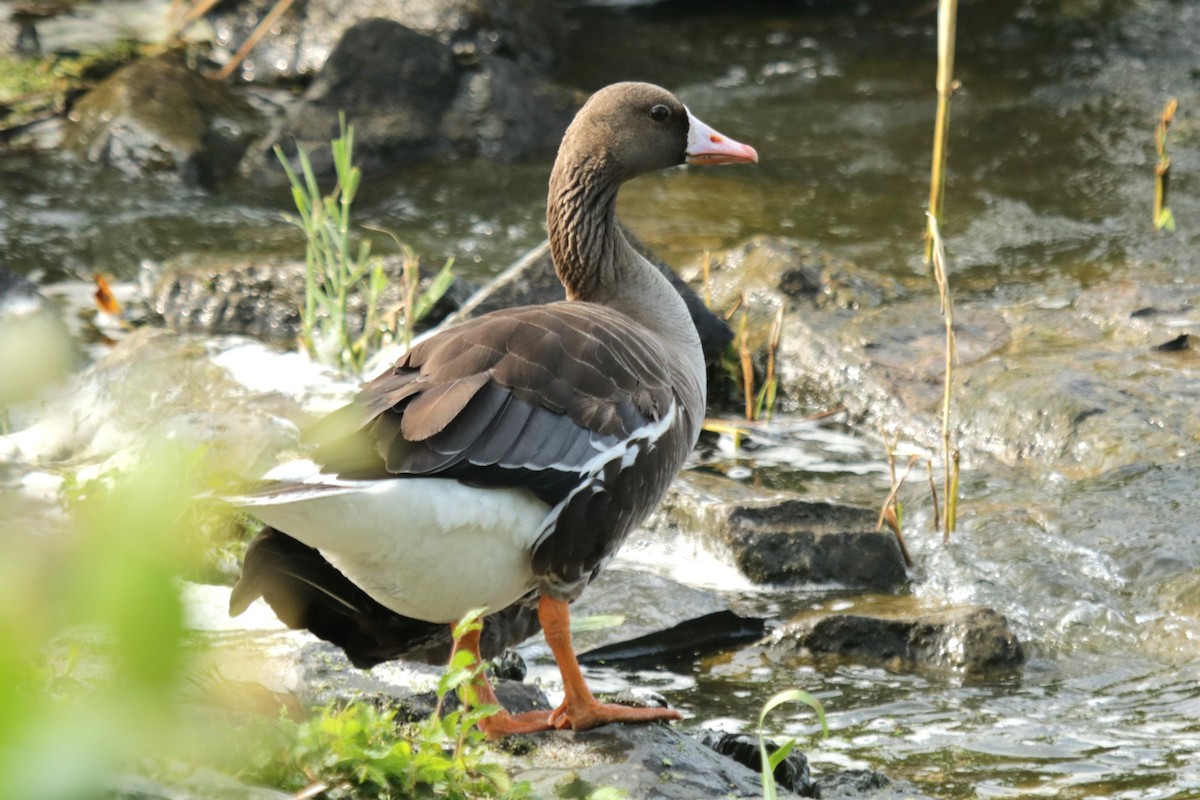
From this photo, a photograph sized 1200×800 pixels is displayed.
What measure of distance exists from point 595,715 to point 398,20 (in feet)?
34.0

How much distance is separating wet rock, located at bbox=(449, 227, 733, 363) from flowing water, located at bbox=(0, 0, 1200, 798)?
0.66m

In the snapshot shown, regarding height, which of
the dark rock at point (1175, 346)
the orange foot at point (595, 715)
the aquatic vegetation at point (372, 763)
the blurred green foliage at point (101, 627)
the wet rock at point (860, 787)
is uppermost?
the blurred green foliage at point (101, 627)

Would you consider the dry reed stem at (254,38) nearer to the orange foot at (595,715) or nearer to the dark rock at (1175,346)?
the dark rock at (1175,346)

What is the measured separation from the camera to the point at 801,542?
5426 mm

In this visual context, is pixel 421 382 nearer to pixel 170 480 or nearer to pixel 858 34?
pixel 170 480

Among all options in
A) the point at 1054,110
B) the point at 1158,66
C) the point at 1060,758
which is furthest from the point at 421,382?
the point at 1158,66

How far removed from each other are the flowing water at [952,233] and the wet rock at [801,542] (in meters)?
0.13

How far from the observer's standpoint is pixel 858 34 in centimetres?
1375

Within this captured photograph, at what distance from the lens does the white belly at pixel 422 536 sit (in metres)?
3.07

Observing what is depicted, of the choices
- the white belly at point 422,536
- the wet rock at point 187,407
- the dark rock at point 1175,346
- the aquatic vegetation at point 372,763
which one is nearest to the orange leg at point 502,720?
the white belly at point 422,536

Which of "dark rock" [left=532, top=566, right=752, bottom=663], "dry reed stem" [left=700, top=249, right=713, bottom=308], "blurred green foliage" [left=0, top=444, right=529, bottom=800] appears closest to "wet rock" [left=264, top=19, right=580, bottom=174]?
"dry reed stem" [left=700, top=249, right=713, bottom=308]

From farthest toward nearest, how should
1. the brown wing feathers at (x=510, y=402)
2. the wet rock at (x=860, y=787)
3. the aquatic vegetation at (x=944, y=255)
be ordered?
the aquatic vegetation at (x=944, y=255) < the wet rock at (x=860, y=787) < the brown wing feathers at (x=510, y=402)

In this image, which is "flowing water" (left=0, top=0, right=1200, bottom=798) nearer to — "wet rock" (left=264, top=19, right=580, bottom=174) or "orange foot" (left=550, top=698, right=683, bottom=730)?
"wet rock" (left=264, top=19, right=580, bottom=174)

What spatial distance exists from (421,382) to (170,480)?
2.91m
